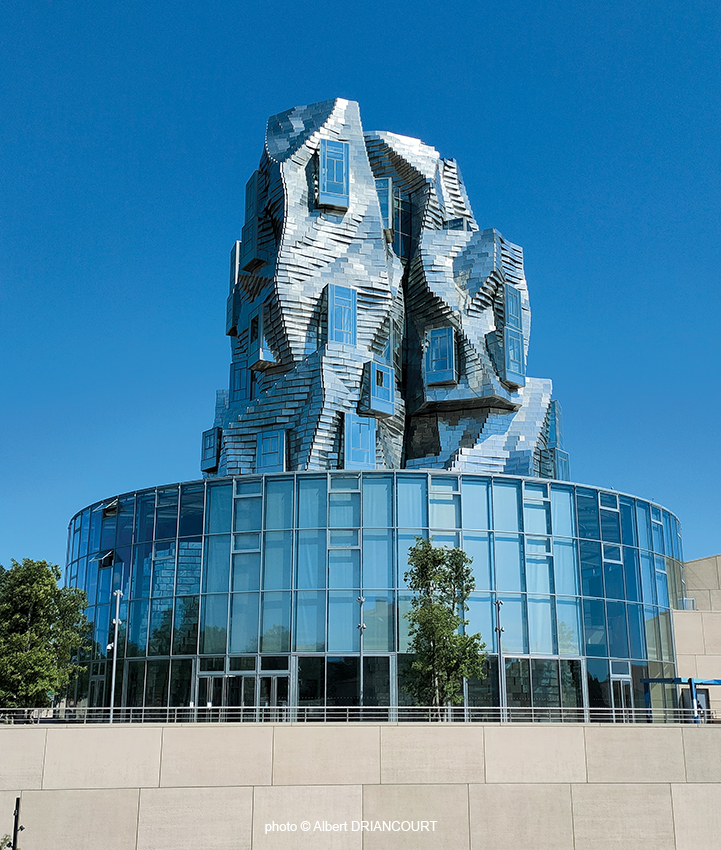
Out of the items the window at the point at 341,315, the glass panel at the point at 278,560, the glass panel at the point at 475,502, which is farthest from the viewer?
the window at the point at 341,315

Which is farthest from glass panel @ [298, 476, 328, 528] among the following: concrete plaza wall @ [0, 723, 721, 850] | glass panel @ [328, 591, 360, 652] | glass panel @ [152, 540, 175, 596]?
concrete plaza wall @ [0, 723, 721, 850]

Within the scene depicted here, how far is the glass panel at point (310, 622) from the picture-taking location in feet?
131

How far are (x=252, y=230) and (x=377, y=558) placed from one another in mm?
24100

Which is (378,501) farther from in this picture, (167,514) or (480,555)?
(167,514)

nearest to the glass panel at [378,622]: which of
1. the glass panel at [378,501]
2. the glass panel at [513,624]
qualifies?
the glass panel at [378,501]

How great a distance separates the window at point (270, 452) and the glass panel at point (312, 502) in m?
8.85

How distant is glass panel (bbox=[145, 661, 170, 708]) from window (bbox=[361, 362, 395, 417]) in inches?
701

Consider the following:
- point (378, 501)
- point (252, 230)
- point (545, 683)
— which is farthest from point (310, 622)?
point (252, 230)

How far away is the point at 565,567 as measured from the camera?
42406 mm

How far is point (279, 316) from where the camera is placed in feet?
173

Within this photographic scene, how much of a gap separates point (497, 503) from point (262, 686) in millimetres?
12827

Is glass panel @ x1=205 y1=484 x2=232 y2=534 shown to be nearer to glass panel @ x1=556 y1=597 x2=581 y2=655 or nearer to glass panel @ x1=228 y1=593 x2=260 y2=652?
glass panel @ x1=228 y1=593 x2=260 y2=652

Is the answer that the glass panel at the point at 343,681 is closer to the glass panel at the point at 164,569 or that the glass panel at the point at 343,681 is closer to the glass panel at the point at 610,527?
the glass panel at the point at 164,569

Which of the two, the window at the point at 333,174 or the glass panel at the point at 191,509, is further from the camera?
the window at the point at 333,174
